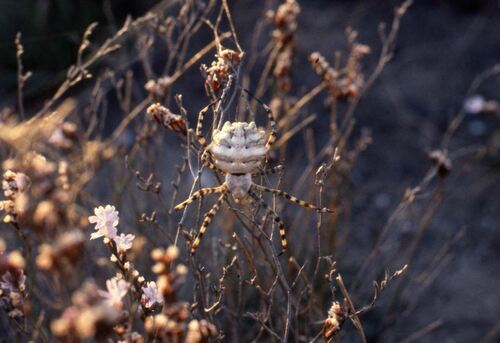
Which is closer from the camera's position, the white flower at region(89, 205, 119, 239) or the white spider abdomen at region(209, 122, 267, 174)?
the white flower at region(89, 205, 119, 239)

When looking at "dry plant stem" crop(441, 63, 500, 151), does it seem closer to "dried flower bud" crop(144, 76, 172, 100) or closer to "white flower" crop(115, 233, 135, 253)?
"dried flower bud" crop(144, 76, 172, 100)

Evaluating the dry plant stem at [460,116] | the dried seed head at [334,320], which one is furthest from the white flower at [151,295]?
the dry plant stem at [460,116]

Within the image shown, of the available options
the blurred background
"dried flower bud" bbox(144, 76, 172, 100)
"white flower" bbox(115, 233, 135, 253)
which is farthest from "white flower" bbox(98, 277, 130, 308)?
the blurred background

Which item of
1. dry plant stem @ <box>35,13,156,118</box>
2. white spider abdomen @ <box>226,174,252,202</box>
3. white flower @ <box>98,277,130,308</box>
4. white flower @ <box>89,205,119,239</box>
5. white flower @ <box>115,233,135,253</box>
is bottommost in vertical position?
white spider abdomen @ <box>226,174,252,202</box>

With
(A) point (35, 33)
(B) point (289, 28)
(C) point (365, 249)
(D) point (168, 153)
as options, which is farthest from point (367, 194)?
(A) point (35, 33)

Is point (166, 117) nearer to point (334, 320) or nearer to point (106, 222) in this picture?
point (106, 222)
